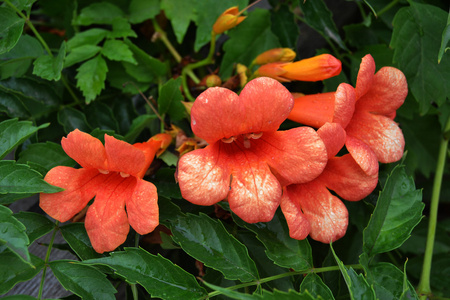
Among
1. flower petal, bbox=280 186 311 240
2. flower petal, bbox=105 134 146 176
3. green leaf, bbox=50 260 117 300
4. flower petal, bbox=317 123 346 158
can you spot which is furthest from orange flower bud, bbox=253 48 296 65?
green leaf, bbox=50 260 117 300

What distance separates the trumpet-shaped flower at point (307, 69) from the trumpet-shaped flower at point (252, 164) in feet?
1.36

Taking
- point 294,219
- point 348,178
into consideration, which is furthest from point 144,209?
point 348,178

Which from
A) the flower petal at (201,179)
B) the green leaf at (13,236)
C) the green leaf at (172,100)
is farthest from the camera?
the green leaf at (172,100)

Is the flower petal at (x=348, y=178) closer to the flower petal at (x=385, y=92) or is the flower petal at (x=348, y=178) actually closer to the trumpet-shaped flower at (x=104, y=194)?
the flower petal at (x=385, y=92)

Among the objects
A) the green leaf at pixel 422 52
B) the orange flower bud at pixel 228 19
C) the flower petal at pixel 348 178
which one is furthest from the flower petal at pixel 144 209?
the green leaf at pixel 422 52

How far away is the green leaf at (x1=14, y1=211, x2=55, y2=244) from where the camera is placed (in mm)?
1514

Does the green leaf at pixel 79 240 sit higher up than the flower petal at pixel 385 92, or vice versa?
the flower petal at pixel 385 92

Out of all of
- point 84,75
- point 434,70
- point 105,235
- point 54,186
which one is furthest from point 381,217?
point 84,75

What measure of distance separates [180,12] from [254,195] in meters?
1.25

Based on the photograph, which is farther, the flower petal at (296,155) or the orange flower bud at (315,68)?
the orange flower bud at (315,68)

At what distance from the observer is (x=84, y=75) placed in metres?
1.96

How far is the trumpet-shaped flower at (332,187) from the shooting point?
1409 mm

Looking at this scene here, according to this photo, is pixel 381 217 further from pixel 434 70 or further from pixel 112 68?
pixel 112 68

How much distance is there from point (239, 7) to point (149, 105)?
675 millimetres
